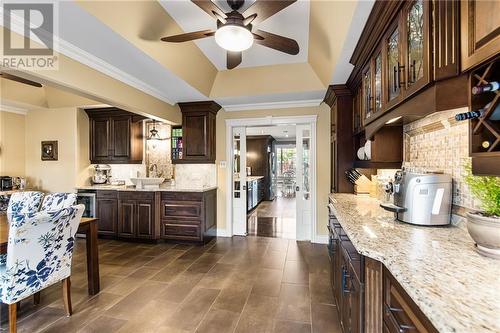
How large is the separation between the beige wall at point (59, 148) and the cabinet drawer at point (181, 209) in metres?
2.04

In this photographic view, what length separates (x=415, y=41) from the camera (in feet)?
4.78

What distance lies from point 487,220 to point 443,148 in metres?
0.84

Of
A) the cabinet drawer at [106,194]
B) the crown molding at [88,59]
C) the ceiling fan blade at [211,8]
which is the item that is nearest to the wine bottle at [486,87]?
the ceiling fan blade at [211,8]

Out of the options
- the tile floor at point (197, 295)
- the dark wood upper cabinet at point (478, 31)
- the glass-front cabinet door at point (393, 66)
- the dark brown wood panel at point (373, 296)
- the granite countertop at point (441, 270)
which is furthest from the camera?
the tile floor at point (197, 295)

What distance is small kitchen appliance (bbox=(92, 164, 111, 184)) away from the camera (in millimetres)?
5031

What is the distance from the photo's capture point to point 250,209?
7297mm

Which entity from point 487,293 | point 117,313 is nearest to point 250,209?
point 117,313

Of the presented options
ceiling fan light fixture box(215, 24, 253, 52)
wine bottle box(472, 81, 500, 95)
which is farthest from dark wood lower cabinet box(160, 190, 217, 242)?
wine bottle box(472, 81, 500, 95)

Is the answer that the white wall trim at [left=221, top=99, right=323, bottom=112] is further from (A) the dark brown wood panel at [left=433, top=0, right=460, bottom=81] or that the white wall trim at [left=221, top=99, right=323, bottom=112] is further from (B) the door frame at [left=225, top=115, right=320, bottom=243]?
(A) the dark brown wood panel at [left=433, top=0, right=460, bottom=81]

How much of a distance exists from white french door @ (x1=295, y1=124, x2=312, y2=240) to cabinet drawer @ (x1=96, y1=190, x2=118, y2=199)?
3481mm

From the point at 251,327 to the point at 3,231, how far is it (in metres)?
2.40

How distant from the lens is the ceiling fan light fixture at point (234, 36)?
2.05 meters

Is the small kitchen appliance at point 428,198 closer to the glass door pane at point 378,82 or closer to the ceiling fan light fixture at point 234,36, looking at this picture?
the glass door pane at point 378,82

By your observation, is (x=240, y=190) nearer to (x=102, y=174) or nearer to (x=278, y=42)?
(x=102, y=174)
